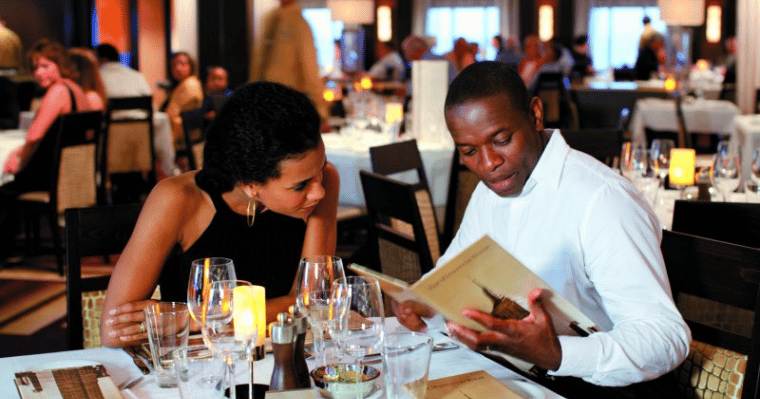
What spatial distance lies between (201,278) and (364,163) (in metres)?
3.53

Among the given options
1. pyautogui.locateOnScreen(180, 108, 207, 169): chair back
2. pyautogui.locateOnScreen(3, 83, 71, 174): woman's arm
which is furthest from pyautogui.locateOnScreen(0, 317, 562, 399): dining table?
pyautogui.locateOnScreen(3, 83, 71, 174): woman's arm

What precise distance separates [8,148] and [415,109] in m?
2.62

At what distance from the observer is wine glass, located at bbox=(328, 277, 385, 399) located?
158cm

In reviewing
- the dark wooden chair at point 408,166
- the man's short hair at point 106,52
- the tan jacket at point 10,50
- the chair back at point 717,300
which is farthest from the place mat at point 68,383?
the tan jacket at point 10,50

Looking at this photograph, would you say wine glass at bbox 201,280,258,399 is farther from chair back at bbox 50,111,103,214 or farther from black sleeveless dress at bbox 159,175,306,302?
chair back at bbox 50,111,103,214

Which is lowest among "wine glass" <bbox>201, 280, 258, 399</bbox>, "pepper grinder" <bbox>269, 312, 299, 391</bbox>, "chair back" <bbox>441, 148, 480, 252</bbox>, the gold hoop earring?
"chair back" <bbox>441, 148, 480, 252</bbox>

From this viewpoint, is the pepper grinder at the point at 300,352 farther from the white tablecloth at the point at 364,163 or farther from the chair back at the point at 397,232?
the white tablecloth at the point at 364,163

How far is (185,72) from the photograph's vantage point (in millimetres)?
8977

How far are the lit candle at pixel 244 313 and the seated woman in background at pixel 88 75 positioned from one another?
5.50m

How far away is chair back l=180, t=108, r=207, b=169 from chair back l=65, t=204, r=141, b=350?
2.34 m

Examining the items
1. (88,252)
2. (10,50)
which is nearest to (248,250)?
(88,252)

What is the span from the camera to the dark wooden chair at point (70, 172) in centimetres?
543

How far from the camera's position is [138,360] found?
1.85 meters

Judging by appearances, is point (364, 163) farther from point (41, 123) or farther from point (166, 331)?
point (166, 331)
